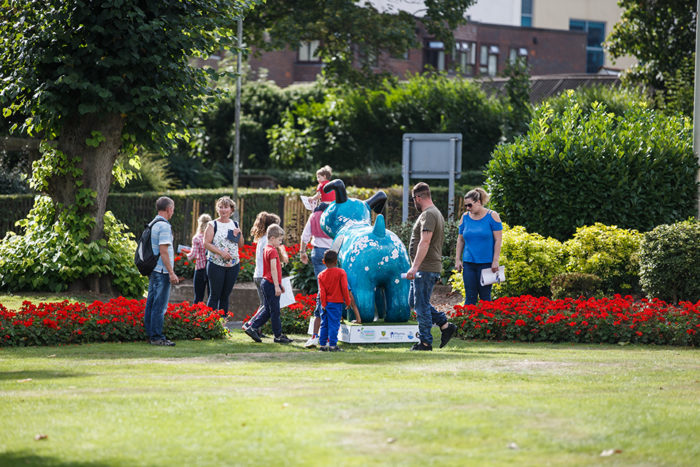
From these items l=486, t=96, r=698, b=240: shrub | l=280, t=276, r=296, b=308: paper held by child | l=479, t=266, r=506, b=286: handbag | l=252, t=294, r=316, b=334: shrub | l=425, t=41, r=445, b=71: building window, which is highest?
l=425, t=41, r=445, b=71: building window

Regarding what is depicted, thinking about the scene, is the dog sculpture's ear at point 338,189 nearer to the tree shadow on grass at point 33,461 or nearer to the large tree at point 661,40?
the tree shadow on grass at point 33,461

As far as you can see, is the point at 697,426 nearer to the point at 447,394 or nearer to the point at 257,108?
the point at 447,394

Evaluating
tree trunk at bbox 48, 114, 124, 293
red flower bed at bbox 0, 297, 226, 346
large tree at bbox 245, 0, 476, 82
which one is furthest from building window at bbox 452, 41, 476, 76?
red flower bed at bbox 0, 297, 226, 346

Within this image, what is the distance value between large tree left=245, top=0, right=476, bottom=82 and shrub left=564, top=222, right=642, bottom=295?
15354mm

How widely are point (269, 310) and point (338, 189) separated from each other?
5.67 ft

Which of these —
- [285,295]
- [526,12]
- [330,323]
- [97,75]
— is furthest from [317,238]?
[526,12]

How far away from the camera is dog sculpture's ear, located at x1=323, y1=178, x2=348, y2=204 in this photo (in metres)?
12.3

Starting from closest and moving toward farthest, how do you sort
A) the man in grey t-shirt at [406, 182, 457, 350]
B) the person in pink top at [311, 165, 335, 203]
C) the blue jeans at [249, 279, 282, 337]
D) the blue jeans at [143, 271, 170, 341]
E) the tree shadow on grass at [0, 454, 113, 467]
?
the tree shadow on grass at [0, 454, 113, 467]
the man in grey t-shirt at [406, 182, 457, 350]
the blue jeans at [143, 271, 170, 341]
the blue jeans at [249, 279, 282, 337]
the person in pink top at [311, 165, 335, 203]

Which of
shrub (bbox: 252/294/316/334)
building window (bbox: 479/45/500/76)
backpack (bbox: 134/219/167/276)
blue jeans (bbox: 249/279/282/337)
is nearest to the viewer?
backpack (bbox: 134/219/167/276)

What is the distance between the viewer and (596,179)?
17.1 metres

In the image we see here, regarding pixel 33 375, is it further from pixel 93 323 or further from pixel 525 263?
pixel 525 263

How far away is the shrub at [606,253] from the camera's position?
15.8 m

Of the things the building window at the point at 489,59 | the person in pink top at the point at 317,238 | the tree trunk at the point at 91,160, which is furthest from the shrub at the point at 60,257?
the building window at the point at 489,59

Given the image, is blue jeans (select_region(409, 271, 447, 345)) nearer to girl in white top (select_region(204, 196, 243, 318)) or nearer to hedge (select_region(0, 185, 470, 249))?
girl in white top (select_region(204, 196, 243, 318))
